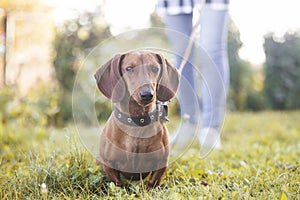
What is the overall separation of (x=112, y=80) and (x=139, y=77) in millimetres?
140

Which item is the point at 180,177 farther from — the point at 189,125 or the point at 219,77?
the point at 219,77

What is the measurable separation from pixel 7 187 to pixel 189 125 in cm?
100

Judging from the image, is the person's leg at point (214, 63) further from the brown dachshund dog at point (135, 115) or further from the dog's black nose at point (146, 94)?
the dog's black nose at point (146, 94)

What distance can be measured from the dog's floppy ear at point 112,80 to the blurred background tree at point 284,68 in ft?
22.1

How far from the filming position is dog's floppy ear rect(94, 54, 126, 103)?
190 cm

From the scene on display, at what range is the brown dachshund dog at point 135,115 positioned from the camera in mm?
1871

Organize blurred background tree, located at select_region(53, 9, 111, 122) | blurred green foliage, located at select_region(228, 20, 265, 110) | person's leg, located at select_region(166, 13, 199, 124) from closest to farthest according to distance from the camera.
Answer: person's leg, located at select_region(166, 13, 199, 124) < blurred background tree, located at select_region(53, 9, 111, 122) < blurred green foliage, located at select_region(228, 20, 265, 110)

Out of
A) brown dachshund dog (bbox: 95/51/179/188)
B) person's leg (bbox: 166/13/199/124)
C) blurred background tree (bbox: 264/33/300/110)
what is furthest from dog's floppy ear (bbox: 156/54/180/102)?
blurred background tree (bbox: 264/33/300/110)

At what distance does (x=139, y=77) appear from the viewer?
1842 mm

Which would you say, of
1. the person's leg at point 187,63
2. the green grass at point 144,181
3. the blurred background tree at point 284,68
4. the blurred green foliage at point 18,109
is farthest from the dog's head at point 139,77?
the blurred background tree at point 284,68

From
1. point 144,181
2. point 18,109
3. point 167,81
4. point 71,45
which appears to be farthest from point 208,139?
point 71,45

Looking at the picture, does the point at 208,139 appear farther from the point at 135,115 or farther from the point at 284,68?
the point at 284,68

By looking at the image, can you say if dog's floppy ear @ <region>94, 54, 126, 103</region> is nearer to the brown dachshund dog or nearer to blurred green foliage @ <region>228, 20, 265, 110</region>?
the brown dachshund dog

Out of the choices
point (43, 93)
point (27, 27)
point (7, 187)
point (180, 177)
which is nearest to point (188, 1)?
point (180, 177)
